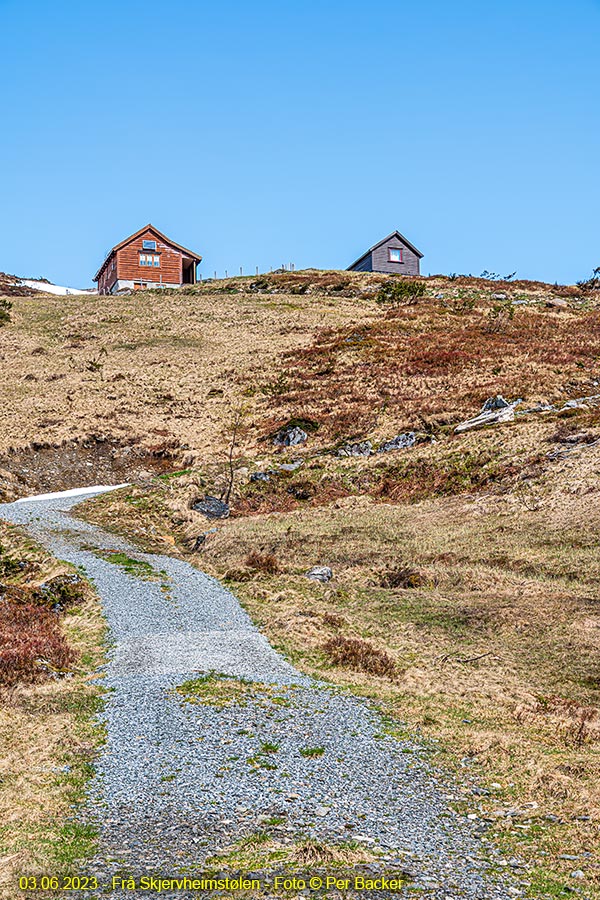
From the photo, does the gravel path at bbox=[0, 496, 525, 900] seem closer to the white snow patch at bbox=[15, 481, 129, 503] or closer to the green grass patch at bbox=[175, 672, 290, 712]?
the green grass patch at bbox=[175, 672, 290, 712]

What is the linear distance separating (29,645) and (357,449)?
29.7 m

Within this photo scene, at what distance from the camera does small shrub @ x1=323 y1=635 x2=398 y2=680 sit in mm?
17953

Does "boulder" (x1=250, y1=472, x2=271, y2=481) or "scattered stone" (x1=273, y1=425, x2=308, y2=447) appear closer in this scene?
"boulder" (x1=250, y1=472, x2=271, y2=481)

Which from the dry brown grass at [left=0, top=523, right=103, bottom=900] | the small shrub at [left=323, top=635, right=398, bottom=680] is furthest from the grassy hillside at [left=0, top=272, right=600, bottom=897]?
the dry brown grass at [left=0, top=523, right=103, bottom=900]

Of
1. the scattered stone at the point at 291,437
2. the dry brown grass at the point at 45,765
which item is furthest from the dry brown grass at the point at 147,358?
the dry brown grass at the point at 45,765

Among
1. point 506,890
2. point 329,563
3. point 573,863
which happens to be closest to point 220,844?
point 506,890

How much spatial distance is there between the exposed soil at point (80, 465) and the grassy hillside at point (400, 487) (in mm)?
406

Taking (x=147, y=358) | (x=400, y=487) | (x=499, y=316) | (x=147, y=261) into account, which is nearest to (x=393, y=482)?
(x=400, y=487)

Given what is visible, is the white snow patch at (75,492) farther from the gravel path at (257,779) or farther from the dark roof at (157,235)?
the dark roof at (157,235)

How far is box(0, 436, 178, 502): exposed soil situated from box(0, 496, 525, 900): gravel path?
2844cm

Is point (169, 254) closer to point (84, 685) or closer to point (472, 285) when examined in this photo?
point (472, 285)

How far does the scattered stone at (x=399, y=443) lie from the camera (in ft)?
148

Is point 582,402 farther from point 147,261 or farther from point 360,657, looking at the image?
point 147,261

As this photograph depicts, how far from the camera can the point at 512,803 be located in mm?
10773
